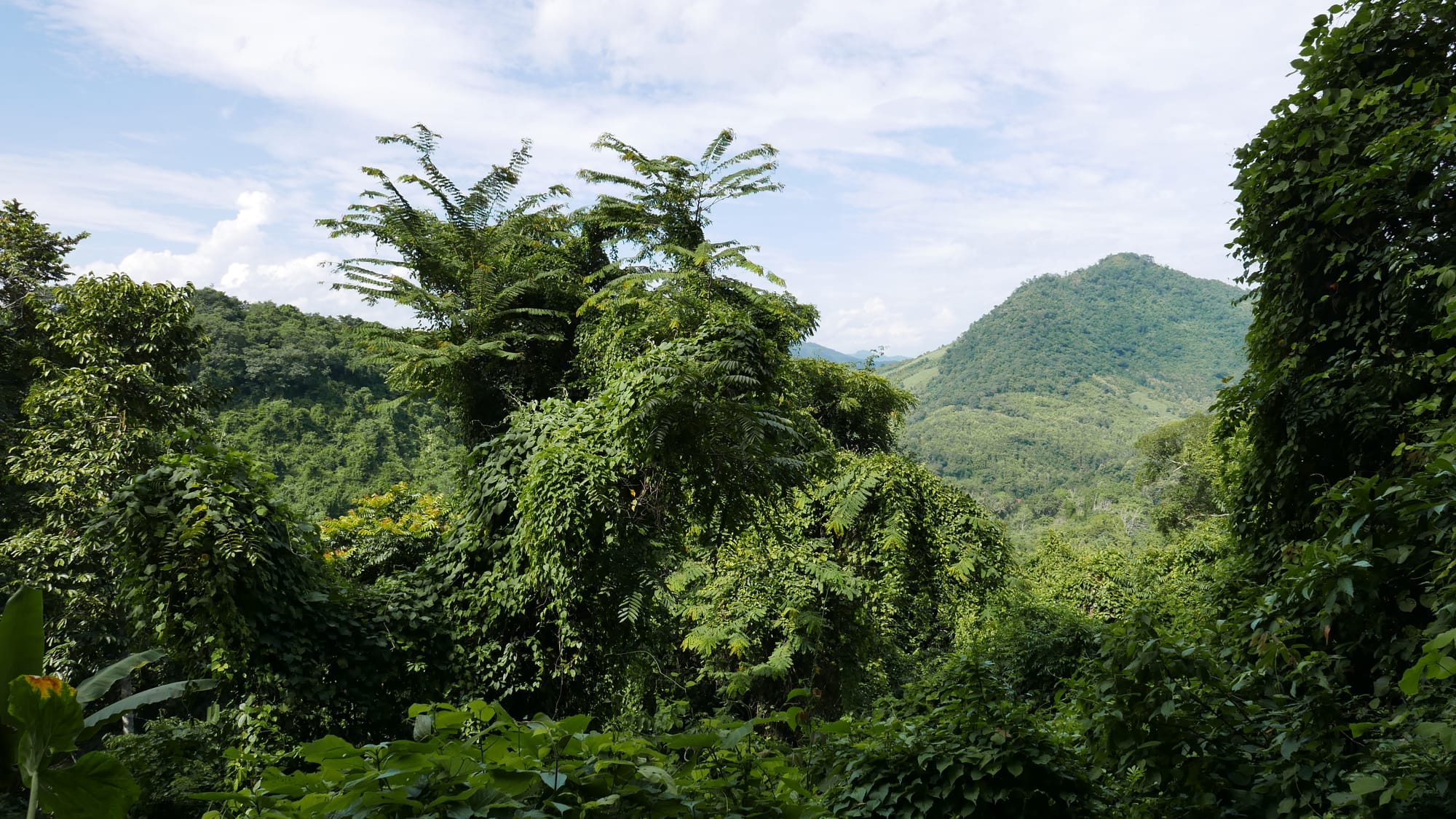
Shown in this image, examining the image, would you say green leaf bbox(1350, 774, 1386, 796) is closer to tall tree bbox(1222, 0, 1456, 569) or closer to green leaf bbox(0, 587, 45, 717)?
tall tree bbox(1222, 0, 1456, 569)

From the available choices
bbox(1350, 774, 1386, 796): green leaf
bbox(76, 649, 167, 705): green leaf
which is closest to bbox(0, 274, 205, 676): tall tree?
bbox(76, 649, 167, 705): green leaf

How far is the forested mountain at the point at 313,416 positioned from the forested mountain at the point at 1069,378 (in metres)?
45.8

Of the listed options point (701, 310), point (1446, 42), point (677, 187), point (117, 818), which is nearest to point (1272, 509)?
point (1446, 42)

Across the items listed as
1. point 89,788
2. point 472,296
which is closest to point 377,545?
point 472,296

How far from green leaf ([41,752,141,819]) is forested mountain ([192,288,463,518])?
15.2 metres

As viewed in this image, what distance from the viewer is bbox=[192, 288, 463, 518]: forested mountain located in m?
18.4

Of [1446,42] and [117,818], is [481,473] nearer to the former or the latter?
[117,818]

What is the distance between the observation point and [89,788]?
7.41 feet

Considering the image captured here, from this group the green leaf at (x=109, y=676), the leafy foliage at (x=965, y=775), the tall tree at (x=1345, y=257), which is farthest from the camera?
the tall tree at (x=1345, y=257)

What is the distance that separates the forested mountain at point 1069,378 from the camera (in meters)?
66.6

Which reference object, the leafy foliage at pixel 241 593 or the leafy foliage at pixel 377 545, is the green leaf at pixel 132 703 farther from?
the leafy foliage at pixel 377 545

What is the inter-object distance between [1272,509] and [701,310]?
5.60 m

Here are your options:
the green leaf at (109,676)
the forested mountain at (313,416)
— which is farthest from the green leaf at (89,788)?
the forested mountain at (313,416)

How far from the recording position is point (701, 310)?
8.73 meters
